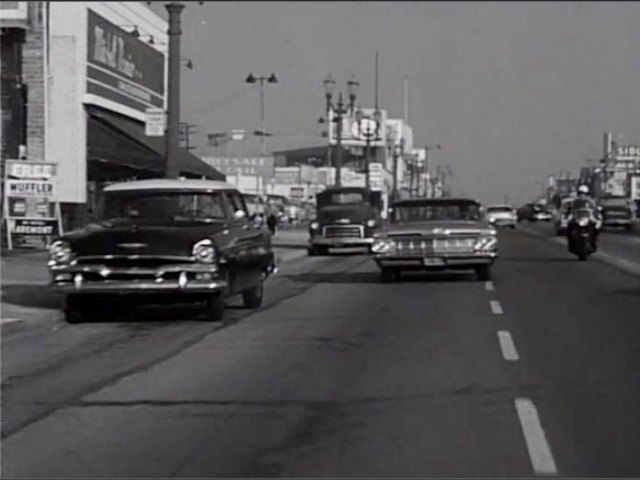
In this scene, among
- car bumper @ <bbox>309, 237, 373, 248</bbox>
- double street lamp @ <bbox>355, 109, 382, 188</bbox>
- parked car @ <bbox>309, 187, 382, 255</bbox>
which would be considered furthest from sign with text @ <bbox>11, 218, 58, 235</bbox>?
double street lamp @ <bbox>355, 109, 382, 188</bbox>

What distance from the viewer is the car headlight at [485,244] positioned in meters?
25.9

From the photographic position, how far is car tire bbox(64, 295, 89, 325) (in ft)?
62.4

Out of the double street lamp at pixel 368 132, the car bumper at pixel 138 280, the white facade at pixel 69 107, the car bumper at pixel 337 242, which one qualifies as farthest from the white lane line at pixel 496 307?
the double street lamp at pixel 368 132

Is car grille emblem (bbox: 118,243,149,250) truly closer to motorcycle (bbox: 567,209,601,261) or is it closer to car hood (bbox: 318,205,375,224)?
motorcycle (bbox: 567,209,601,261)

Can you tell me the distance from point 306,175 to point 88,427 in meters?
104

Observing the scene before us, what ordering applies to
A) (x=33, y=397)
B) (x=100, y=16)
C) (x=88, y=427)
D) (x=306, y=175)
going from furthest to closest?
(x=306, y=175), (x=100, y=16), (x=33, y=397), (x=88, y=427)

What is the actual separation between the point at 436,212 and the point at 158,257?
1056 centimetres

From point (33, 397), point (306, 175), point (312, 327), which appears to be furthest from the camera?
point (306, 175)

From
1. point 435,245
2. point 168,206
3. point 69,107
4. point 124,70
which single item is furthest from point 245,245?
point 69,107

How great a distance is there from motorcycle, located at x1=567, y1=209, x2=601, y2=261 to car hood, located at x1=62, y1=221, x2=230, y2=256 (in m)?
20.1

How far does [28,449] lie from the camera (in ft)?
32.5

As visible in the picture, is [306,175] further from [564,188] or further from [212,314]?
[212,314]

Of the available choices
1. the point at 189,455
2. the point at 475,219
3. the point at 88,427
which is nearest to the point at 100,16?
the point at 88,427

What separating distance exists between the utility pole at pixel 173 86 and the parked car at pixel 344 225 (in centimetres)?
1603
